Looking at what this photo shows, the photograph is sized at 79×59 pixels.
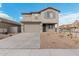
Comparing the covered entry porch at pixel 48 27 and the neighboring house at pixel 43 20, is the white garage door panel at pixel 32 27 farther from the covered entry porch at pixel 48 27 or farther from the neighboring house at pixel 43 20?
the covered entry porch at pixel 48 27

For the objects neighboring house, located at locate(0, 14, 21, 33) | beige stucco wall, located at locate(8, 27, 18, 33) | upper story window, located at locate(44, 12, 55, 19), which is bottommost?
beige stucco wall, located at locate(8, 27, 18, 33)

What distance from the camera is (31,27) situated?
277 inches

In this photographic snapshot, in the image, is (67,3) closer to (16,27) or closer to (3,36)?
(16,27)

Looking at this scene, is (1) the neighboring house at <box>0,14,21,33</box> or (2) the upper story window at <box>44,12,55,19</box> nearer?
(1) the neighboring house at <box>0,14,21,33</box>

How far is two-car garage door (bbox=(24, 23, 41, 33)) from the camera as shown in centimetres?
699

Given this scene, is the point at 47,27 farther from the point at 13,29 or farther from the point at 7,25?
the point at 7,25

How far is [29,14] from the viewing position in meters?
6.87

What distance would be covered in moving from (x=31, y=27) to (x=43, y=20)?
54 cm

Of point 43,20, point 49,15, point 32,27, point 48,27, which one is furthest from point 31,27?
point 49,15

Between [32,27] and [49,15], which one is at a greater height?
[49,15]

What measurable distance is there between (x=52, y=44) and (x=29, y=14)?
4.65 ft

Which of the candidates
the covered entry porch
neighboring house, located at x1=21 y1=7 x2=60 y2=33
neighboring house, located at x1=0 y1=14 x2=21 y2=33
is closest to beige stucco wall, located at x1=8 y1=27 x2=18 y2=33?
neighboring house, located at x1=0 y1=14 x2=21 y2=33

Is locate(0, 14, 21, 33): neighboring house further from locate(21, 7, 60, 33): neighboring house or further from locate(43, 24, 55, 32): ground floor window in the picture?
locate(43, 24, 55, 32): ground floor window

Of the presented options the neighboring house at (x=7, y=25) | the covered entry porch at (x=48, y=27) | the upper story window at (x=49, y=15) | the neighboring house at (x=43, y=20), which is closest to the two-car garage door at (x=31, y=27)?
the neighboring house at (x=43, y=20)
